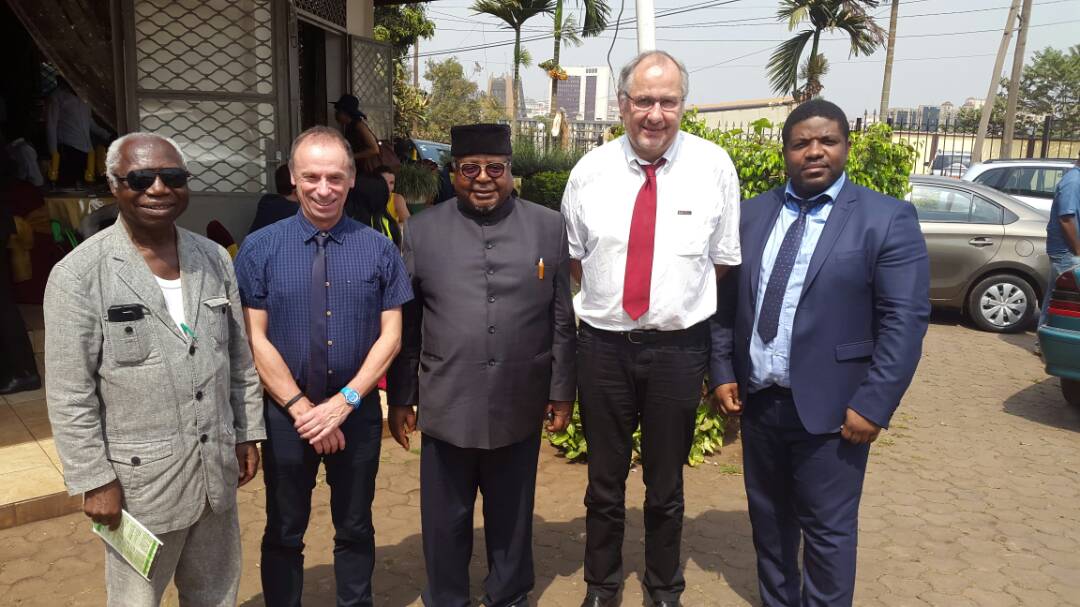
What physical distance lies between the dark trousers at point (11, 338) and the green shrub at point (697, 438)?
11.6 feet

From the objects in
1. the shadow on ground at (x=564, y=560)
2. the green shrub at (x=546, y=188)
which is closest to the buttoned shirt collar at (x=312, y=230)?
the shadow on ground at (x=564, y=560)

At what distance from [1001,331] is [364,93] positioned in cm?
764

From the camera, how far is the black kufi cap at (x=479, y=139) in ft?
9.09

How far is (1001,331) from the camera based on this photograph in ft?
29.3

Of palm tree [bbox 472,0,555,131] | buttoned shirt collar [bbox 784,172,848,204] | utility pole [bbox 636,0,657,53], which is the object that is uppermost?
palm tree [bbox 472,0,555,131]

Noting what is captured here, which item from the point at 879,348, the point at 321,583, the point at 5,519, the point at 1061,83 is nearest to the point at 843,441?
the point at 879,348

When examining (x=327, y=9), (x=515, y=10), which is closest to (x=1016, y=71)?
(x=515, y=10)

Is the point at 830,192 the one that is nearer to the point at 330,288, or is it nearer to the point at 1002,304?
the point at 330,288

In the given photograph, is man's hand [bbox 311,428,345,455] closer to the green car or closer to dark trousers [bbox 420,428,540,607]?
dark trousers [bbox 420,428,540,607]

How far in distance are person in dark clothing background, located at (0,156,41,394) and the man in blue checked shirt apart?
3328mm

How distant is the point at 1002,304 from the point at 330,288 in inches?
336

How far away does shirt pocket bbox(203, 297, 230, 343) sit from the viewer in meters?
2.34

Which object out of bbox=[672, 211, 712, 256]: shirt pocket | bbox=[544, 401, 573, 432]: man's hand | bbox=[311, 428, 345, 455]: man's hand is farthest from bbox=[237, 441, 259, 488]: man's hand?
bbox=[672, 211, 712, 256]: shirt pocket

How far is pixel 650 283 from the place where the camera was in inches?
117
